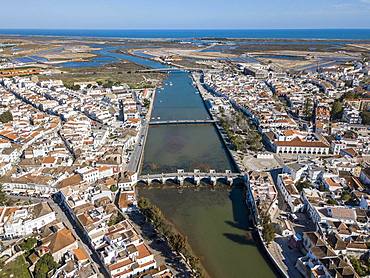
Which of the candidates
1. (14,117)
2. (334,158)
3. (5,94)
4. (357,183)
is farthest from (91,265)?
(5,94)

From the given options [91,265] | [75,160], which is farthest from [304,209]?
[75,160]

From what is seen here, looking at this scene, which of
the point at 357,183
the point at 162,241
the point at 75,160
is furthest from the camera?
the point at 75,160

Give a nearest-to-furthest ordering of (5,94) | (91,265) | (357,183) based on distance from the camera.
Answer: (91,265) < (357,183) < (5,94)

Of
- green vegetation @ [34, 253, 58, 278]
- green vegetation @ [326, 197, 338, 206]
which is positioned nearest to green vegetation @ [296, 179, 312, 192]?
green vegetation @ [326, 197, 338, 206]

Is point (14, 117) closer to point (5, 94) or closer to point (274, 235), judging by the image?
point (5, 94)

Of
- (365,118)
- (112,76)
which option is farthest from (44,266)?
(112,76)

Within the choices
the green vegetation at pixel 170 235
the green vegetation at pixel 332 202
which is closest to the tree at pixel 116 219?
the green vegetation at pixel 170 235

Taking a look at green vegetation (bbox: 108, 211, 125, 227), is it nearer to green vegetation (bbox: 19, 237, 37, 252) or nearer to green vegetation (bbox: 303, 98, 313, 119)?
green vegetation (bbox: 19, 237, 37, 252)

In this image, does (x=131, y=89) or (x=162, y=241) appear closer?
(x=162, y=241)
